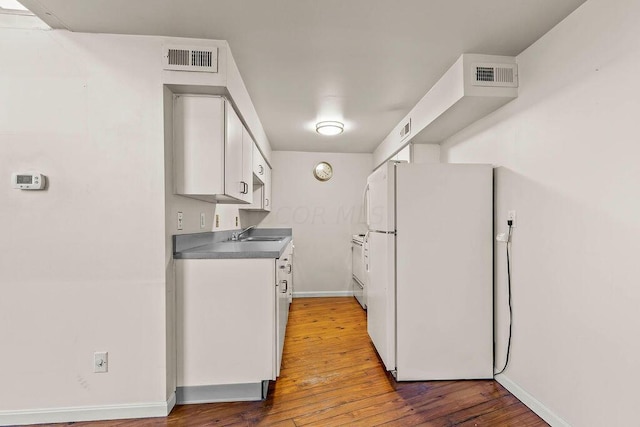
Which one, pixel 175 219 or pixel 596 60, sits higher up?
pixel 596 60

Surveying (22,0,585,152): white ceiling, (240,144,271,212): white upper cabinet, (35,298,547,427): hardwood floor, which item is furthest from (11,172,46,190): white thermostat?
(240,144,271,212): white upper cabinet

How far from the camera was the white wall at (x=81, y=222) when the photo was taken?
70.6 inches

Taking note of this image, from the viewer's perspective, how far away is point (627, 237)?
141 cm

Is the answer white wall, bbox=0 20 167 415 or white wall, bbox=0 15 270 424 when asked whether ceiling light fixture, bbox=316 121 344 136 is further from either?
white wall, bbox=0 20 167 415

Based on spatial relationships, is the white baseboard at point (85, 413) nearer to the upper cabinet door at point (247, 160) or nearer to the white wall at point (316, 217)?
the upper cabinet door at point (247, 160)

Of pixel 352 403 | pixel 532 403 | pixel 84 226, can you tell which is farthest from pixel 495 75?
pixel 84 226

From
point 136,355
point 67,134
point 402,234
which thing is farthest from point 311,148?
point 136,355

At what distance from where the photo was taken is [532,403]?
6.36 feet

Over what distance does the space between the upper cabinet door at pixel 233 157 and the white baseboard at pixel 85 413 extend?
4.60ft

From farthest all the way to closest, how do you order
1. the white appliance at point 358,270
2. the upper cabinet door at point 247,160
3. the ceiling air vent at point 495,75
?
1. the white appliance at point 358,270
2. the upper cabinet door at point 247,160
3. the ceiling air vent at point 495,75

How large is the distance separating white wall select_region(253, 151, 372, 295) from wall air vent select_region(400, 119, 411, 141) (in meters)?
1.69

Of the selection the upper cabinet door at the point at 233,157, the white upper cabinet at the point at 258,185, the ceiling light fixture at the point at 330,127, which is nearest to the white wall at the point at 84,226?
the upper cabinet door at the point at 233,157

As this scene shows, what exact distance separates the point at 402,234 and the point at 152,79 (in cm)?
196

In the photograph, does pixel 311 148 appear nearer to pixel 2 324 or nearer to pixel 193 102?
pixel 193 102
